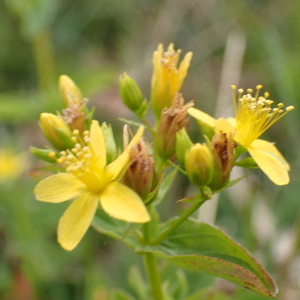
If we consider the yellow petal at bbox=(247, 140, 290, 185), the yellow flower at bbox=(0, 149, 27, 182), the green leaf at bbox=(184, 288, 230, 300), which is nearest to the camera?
the yellow petal at bbox=(247, 140, 290, 185)

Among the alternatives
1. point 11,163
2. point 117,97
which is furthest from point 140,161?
point 117,97

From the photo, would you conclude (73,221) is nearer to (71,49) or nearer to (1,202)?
(1,202)

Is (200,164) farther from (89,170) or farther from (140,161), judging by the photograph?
(89,170)

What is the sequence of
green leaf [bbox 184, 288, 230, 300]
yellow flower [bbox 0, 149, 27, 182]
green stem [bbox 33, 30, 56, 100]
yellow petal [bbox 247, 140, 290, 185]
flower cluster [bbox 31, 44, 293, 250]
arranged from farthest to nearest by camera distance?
yellow flower [bbox 0, 149, 27, 182], green stem [bbox 33, 30, 56, 100], green leaf [bbox 184, 288, 230, 300], yellow petal [bbox 247, 140, 290, 185], flower cluster [bbox 31, 44, 293, 250]

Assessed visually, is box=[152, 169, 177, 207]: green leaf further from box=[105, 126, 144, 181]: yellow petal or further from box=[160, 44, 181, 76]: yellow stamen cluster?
A: box=[160, 44, 181, 76]: yellow stamen cluster

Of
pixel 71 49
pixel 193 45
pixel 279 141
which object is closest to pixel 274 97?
pixel 279 141

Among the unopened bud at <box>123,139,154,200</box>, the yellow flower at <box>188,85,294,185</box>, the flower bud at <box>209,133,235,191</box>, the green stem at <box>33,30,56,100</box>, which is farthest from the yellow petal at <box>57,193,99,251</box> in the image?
the green stem at <box>33,30,56,100</box>
